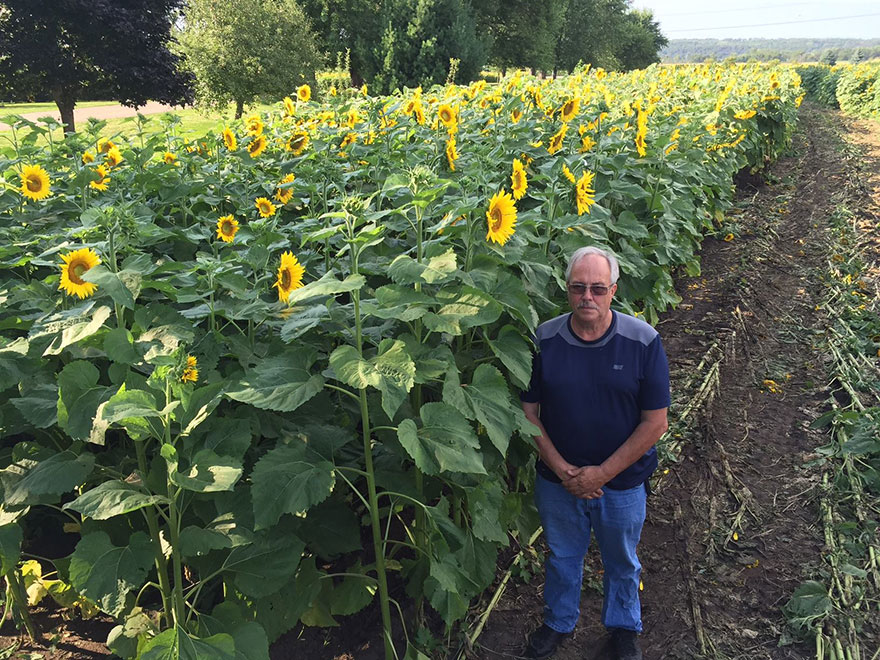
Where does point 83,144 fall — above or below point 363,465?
above

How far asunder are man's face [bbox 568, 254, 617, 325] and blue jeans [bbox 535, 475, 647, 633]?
0.75 metres

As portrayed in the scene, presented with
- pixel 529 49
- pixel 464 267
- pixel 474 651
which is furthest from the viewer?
pixel 529 49

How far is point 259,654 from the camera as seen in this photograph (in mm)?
1979

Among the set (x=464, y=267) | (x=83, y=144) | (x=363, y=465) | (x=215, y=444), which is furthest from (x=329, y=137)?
(x=215, y=444)

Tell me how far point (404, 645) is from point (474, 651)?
0.29 m

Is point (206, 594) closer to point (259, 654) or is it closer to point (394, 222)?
point (259, 654)

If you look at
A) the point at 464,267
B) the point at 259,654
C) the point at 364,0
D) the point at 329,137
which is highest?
the point at 364,0

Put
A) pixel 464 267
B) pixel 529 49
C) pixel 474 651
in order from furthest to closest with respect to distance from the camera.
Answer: pixel 529 49 → pixel 474 651 → pixel 464 267

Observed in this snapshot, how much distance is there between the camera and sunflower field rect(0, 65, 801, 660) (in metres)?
1.98

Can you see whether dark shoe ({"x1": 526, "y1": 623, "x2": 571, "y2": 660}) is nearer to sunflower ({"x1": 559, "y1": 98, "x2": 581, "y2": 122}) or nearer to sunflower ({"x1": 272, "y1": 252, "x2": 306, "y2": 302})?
sunflower ({"x1": 272, "y1": 252, "x2": 306, "y2": 302})

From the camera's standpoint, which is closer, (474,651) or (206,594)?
(206,594)

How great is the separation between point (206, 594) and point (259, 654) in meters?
0.62

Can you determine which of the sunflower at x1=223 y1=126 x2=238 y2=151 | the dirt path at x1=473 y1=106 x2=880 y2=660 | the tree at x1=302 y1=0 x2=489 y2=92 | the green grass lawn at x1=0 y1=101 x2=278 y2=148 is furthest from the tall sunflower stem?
the tree at x1=302 y1=0 x2=489 y2=92

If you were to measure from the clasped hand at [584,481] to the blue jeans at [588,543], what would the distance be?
9 cm
